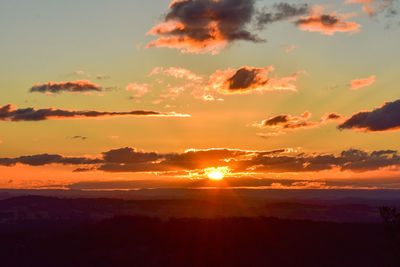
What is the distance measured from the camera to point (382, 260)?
653ft

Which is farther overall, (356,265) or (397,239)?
(356,265)

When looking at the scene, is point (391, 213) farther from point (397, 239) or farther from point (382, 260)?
point (382, 260)

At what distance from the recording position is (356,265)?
200 metres

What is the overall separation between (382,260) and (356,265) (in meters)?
9.90

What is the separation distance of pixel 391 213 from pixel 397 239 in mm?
15842

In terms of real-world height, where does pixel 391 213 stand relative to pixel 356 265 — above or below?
above

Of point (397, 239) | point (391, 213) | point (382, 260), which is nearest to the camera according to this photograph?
point (391, 213)

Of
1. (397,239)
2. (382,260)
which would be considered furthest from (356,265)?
(397,239)

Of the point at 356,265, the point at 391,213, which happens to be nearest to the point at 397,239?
the point at 391,213

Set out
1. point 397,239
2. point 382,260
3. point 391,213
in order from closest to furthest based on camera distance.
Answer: point 391,213 → point 397,239 → point 382,260

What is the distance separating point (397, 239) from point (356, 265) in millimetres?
68291

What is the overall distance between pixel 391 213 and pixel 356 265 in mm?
83256

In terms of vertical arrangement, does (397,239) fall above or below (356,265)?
above

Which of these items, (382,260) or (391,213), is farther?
(382,260)
